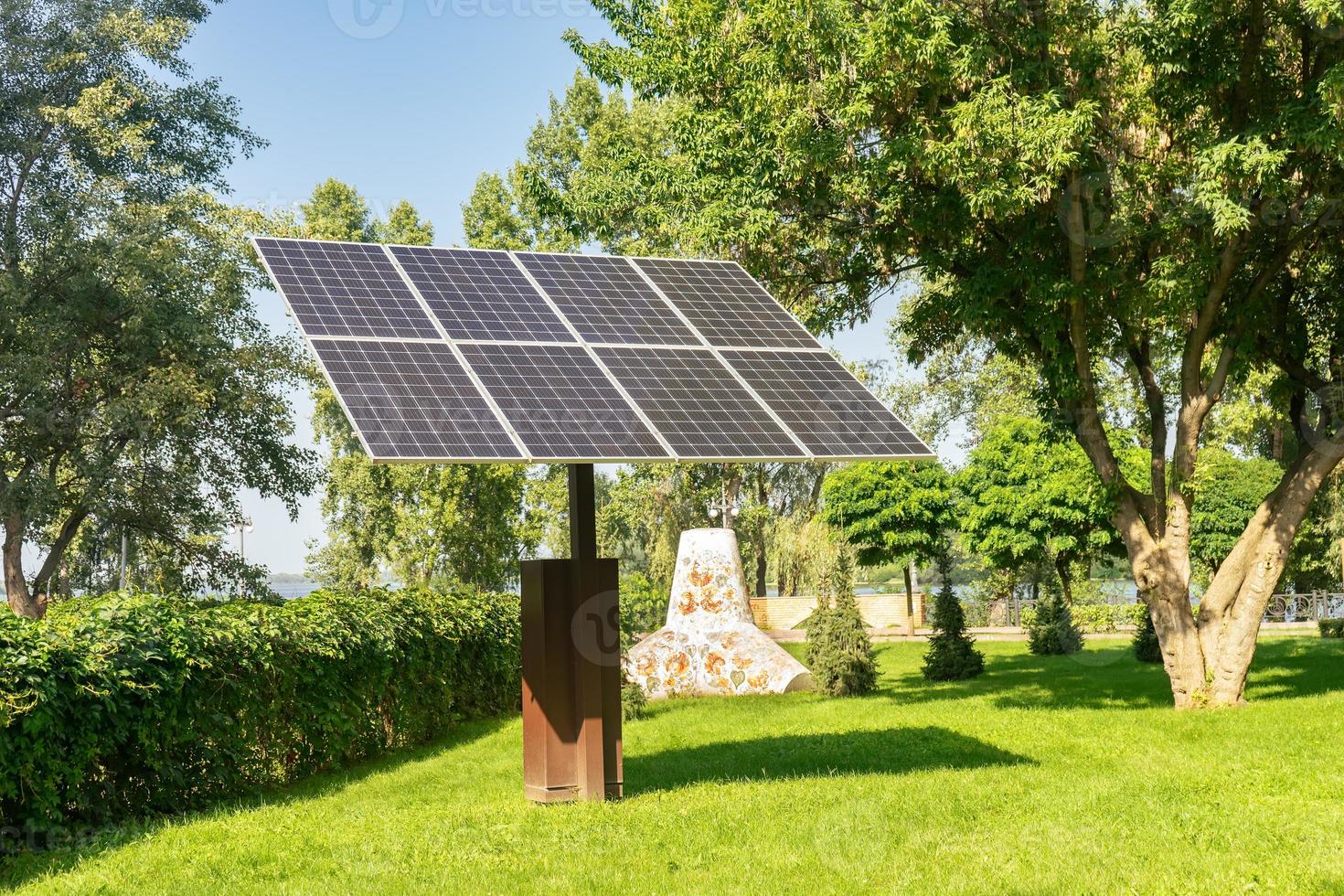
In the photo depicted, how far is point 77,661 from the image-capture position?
9.31 m

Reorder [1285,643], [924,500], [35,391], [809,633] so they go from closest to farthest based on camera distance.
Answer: [809,633] → [35,391] → [1285,643] → [924,500]

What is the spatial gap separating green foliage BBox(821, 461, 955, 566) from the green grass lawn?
20.4 meters

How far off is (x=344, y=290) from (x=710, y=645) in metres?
12.0

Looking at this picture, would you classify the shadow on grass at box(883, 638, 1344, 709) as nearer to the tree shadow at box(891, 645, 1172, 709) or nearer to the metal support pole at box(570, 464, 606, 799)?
the tree shadow at box(891, 645, 1172, 709)

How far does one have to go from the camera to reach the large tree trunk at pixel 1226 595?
54.9 ft

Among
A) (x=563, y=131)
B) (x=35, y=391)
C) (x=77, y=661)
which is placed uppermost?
(x=563, y=131)

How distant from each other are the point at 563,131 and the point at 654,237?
35.3 feet

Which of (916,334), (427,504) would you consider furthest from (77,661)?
(427,504)

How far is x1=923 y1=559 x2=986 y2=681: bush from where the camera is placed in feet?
80.3

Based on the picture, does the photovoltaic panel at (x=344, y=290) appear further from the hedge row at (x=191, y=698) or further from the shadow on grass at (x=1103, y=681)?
the shadow on grass at (x=1103, y=681)

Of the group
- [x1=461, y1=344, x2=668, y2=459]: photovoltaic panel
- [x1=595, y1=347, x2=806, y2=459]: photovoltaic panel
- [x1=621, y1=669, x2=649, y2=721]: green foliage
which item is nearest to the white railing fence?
[x1=621, y1=669, x2=649, y2=721]: green foliage

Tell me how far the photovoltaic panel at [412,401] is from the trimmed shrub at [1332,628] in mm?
29485

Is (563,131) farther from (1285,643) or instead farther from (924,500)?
(1285,643)

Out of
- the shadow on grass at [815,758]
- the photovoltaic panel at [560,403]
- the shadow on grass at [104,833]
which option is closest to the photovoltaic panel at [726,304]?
the photovoltaic panel at [560,403]
